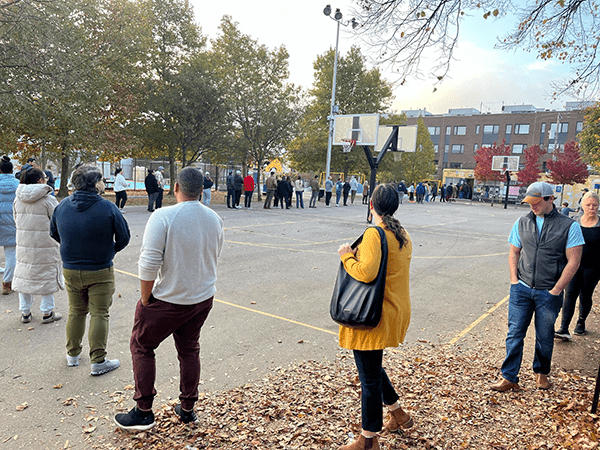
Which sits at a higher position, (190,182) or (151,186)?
(190,182)

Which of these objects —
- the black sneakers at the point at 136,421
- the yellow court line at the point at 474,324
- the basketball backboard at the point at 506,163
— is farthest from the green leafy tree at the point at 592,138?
the black sneakers at the point at 136,421

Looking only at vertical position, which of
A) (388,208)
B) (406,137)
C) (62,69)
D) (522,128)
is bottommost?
(388,208)

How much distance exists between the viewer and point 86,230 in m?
3.72

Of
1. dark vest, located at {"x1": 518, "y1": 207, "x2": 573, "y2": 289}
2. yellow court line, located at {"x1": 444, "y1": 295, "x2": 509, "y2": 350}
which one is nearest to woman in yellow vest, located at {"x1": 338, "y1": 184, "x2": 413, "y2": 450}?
dark vest, located at {"x1": 518, "y1": 207, "x2": 573, "y2": 289}

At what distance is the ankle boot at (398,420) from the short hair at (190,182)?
2.15m

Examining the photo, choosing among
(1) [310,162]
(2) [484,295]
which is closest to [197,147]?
(1) [310,162]

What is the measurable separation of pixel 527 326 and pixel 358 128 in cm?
1904

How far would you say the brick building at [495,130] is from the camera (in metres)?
67.3

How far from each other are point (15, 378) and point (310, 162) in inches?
1344

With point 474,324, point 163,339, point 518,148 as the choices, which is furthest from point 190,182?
point 518,148

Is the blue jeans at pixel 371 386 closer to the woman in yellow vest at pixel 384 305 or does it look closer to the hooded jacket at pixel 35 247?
the woman in yellow vest at pixel 384 305

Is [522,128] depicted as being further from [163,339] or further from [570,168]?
[163,339]

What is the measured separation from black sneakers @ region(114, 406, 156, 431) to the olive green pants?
41.2 inches

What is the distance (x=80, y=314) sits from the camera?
401 centimetres
